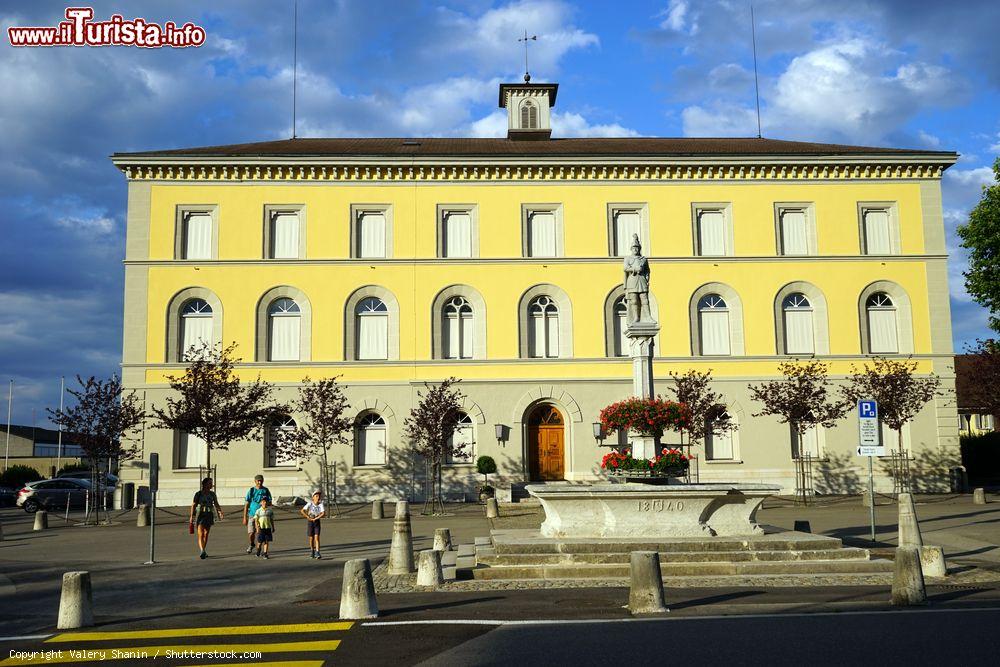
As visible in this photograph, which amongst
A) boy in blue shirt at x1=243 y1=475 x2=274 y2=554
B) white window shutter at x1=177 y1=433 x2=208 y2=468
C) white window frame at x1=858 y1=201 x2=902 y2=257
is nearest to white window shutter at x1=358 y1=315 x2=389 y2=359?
white window shutter at x1=177 y1=433 x2=208 y2=468

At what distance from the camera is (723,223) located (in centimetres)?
3528

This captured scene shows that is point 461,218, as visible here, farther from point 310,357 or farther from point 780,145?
Answer: point 780,145

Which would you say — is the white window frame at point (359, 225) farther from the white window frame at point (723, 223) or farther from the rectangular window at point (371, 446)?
the white window frame at point (723, 223)

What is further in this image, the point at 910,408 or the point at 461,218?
the point at 461,218

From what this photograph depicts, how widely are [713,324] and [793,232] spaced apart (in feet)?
16.3

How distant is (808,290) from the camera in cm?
3475

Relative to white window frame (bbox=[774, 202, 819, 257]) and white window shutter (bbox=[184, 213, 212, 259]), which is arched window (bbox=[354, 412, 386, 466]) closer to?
white window shutter (bbox=[184, 213, 212, 259])

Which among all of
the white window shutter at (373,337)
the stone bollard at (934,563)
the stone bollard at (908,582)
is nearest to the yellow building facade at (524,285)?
the white window shutter at (373,337)

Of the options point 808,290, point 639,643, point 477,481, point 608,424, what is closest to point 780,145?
point 808,290

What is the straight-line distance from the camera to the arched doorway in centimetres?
3378

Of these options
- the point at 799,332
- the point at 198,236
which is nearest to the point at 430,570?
the point at 198,236

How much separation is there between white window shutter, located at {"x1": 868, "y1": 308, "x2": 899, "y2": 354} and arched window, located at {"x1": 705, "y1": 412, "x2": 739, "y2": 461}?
6.46 meters

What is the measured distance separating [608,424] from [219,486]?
20604 mm

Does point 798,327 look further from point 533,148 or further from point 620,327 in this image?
point 533,148
